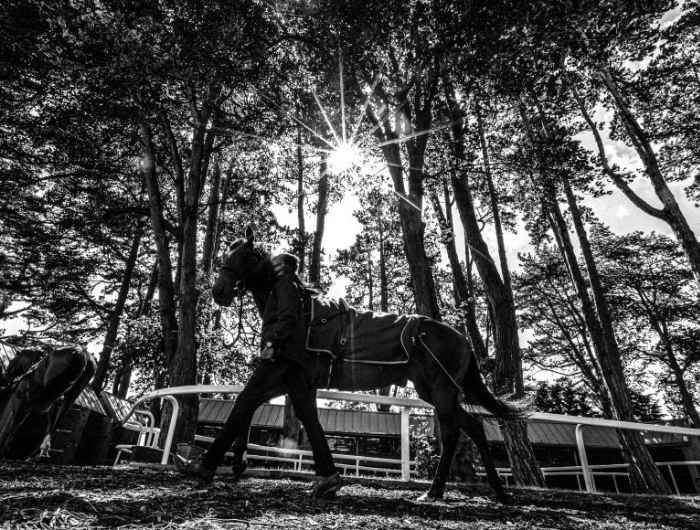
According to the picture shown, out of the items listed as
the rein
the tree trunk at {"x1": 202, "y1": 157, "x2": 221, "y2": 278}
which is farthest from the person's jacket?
the tree trunk at {"x1": 202, "y1": 157, "x2": 221, "y2": 278}

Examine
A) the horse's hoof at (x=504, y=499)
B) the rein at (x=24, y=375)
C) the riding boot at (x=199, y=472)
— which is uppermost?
the rein at (x=24, y=375)

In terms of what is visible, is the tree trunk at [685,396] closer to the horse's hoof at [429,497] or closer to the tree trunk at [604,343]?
the tree trunk at [604,343]

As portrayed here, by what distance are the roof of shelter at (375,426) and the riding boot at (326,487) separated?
1970 centimetres

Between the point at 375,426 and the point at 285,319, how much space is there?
67.6 ft

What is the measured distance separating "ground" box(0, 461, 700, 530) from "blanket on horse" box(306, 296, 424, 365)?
1.07m

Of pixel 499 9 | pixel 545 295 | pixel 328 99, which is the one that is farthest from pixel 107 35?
pixel 545 295

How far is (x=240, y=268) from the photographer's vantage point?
11.7 ft

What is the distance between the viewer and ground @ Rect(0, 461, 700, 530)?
1.68m

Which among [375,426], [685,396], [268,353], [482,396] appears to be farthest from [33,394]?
[685,396]

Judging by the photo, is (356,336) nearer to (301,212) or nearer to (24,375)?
(24,375)

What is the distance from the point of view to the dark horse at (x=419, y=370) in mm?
3396

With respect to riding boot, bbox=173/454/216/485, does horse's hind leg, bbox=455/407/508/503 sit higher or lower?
higher

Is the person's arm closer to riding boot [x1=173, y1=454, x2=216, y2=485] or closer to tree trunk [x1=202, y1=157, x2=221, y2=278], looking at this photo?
riding boot [x1=173, y1=454, x2=216, y2=485]

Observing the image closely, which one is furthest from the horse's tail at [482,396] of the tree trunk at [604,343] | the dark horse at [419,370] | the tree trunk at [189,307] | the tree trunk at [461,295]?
the tree trunk at [189,307]
